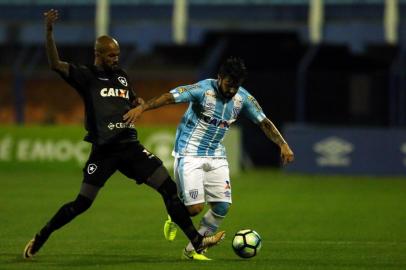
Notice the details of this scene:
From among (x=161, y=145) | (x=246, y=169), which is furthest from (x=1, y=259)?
(x=246, y=169)

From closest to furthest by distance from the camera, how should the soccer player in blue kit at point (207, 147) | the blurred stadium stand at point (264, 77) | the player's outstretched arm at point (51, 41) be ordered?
the player's outstretched arm at point (51, 41) < the soccer player in blue kit at point (207, 147) < the blurred stadium stand at point (264, 77)

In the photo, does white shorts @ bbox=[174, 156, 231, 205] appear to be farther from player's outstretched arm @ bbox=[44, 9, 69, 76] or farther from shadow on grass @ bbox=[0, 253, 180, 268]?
player's outstretched arm @ bbox=[44, 9, 69, 76]

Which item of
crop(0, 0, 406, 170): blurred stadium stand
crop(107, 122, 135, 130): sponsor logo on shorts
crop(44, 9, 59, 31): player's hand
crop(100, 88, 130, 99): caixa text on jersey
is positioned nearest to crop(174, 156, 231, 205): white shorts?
crop(107, 122, 135, 130): sponsor logo on shorts

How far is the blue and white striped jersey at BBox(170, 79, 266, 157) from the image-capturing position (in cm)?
1035

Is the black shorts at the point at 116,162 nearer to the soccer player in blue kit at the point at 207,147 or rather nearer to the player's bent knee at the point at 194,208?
the soccer player in blue kit at the point at 207,147

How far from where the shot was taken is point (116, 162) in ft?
33.3

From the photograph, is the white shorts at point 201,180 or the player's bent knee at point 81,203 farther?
the white shorts at point 201,180

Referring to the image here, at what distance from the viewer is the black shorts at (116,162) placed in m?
10.1

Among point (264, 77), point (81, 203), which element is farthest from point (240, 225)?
point (264, 77)

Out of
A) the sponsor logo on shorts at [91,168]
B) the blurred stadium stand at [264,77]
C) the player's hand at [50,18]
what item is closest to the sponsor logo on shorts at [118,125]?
the sponsor logo on shorts at [91,168]

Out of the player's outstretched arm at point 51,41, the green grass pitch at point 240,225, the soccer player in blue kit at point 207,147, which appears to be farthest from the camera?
the soccer player in blue kit at point 207,147

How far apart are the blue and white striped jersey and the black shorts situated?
513 mm

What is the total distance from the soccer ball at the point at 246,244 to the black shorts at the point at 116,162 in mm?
1099

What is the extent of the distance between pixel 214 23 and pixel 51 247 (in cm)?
2742
